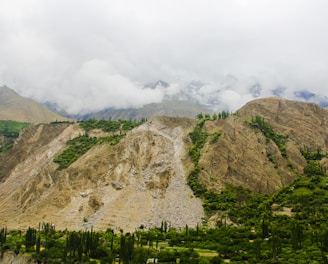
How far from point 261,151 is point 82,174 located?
176 ft

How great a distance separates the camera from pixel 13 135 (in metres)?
177

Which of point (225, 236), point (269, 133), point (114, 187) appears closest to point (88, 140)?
point (114, 187)

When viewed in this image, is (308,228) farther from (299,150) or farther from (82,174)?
(82,174)

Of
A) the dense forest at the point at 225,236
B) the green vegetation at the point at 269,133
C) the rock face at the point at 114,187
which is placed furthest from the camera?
the green vegetation at the point at 269,133

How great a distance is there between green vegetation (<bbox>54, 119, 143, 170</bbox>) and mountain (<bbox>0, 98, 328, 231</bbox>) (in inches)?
128

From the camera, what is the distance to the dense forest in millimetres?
63062

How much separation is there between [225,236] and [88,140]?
82652 mm

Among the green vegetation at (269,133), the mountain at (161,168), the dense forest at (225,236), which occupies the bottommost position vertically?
the dense forest at (225,236)

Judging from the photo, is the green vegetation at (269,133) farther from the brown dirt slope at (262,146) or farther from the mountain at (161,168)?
the brown dirt slope at (262,146)

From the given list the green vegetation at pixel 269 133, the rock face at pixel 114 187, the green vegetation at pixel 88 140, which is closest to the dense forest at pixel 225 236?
the rock face at pixel 114 187

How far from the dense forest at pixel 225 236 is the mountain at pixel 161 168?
171 inches

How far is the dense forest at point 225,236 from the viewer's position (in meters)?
63.1

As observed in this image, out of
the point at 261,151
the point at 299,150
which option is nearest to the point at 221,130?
the point at 261,151

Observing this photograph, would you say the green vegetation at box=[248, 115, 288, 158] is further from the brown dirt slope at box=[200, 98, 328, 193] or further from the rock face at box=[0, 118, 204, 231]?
the rock face at box=[0, 118, 204, 231]
